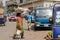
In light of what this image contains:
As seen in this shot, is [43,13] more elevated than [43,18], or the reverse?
[43,13]

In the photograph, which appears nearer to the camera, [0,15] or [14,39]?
[14,39]

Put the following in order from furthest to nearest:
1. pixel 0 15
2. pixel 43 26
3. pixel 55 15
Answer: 1. pixel 0 15
2. pixel 43 26
3. pixel 55 15

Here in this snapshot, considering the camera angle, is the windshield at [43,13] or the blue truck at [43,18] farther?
the windshield at [43,13]

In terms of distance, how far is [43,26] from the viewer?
1073 inches

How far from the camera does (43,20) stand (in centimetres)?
2731

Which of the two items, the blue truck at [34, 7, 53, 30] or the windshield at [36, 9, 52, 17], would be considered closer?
the blue truck at [34, 7, 53, 30]

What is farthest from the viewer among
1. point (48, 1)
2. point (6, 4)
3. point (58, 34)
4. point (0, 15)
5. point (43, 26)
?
point (6, 4)

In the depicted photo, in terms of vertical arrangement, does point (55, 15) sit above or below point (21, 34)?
above

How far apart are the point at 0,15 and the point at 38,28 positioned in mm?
9923

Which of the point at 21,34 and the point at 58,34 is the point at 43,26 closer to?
the point at 21,34

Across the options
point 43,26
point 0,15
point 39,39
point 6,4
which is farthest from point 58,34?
point 6,4

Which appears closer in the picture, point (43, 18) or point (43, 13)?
point (43, 18)

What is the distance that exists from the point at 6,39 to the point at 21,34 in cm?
109

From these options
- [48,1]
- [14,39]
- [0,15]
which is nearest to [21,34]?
[14,39]
